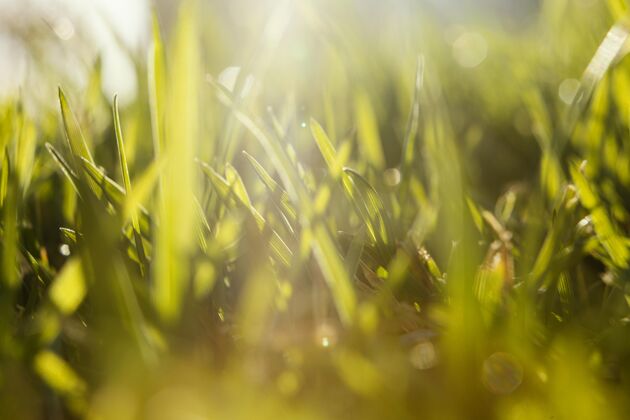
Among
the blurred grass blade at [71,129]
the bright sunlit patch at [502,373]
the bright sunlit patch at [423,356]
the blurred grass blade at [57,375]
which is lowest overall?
the bright sunlit patch at [423,356]

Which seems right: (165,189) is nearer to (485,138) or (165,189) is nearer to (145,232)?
(145,232)

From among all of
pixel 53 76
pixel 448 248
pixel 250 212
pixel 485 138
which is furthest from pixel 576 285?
pixel 53 76

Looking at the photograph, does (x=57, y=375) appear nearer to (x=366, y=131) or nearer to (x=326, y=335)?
(x=326, y=335)

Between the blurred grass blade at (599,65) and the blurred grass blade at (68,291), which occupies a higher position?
the blurred grass blade at (68,291)

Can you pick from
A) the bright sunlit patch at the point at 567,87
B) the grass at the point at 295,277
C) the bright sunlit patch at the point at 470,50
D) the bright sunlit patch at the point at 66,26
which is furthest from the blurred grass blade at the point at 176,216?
the bright sunlit patch at the point at 470,50

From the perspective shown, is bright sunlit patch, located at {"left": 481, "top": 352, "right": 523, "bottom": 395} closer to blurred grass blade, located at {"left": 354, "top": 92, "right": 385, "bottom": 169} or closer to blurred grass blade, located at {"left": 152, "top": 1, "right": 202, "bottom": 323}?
blurred grass blade, located at {"left": 152, "top": 1, "right": 202, "bottom": 323}

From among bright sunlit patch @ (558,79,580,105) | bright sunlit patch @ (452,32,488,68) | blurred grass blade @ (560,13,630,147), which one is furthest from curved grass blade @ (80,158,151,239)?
bright sunlit patch @ (452,32,488,68)

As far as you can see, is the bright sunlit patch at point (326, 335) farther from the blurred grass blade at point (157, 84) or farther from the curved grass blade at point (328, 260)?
the blurred grass blade at point (157, 84)

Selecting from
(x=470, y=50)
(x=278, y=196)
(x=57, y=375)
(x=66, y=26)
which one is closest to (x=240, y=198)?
(x=278, y=196)
